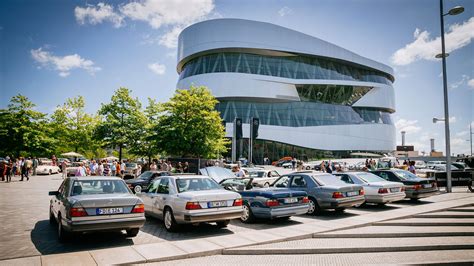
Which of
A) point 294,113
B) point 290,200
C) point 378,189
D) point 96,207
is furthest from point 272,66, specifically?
point 96,207

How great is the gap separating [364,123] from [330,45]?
1756cm

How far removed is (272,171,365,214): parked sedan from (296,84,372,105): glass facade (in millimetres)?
48976

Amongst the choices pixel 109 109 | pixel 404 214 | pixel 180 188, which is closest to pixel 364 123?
pixel 109 109

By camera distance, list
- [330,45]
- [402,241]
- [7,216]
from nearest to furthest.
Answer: [402,241]
[7,216]
[330,45]

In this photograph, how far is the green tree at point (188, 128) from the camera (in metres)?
27.1

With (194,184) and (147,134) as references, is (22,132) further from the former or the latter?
(194,184)

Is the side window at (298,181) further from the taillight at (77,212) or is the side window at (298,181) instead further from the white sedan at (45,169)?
the white sedan at (45,169)

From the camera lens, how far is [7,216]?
963 cm

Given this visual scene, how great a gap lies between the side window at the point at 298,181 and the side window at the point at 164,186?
451cm

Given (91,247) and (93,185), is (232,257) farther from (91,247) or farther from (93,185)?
(93,185)

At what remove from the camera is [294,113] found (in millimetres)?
56438

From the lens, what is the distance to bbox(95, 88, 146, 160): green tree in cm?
3488

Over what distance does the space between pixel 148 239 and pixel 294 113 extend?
2014 inches

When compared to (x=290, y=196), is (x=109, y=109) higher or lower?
higher
